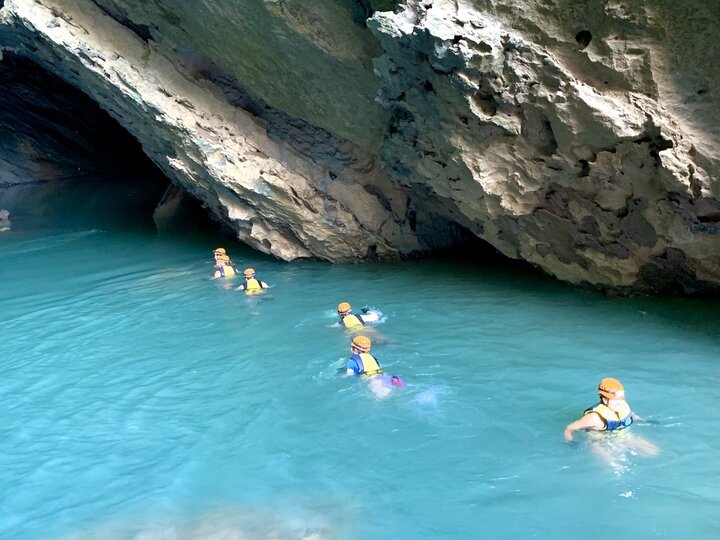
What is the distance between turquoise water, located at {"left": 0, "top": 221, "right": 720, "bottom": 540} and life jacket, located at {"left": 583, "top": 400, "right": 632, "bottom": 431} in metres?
0.24

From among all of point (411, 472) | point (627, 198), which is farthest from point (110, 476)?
point (627, 198)

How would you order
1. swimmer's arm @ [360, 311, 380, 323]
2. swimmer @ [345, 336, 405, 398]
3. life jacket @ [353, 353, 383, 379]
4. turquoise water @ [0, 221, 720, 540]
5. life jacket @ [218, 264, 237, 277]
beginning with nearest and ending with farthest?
turquoise water @ [0, 221, 720, 540], swimmer @ [345, 336, 405, 398], life jacket @ [353, 353, 383, 379], swimmer's arm @ [360, 311, 380, 323], life jacket @ [218, 264, 237, 277]

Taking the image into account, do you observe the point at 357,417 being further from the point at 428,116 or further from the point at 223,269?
the point at 223,269

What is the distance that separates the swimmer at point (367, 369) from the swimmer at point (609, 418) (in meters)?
2.15

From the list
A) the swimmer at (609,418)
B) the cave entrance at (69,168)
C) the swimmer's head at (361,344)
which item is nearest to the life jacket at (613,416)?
the swimmer at (609,418)

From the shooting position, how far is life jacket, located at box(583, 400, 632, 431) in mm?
5676

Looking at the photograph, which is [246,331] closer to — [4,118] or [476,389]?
[476,389]

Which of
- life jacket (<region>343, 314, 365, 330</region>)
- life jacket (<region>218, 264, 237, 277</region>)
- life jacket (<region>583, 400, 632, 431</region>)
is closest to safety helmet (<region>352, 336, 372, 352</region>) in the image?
life jacket (<region>343, 314, 365, 330</region>)

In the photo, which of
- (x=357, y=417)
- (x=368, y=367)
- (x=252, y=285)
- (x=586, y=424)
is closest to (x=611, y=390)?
(x=586, y=424)

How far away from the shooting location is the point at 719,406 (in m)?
6.23

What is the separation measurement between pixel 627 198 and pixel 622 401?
12.3ft

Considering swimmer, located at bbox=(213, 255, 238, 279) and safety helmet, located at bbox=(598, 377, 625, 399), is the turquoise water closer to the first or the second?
safety helmet, located at bbox=(598, 377, 625, 399)

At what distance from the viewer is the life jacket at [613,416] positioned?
18.6 ft

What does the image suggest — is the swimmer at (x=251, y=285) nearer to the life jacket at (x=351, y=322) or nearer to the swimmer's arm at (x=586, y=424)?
the life jacket at (x=351, y=322)
